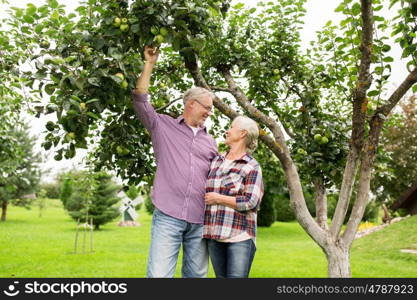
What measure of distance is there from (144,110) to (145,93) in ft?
0.35

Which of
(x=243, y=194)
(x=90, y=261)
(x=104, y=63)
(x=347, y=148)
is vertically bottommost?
(x=90, y=261)

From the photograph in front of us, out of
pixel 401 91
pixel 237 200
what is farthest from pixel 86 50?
pixel 401 91

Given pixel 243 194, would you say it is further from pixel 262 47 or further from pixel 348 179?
pixel 262 47

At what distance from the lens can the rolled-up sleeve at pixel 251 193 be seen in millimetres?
2447

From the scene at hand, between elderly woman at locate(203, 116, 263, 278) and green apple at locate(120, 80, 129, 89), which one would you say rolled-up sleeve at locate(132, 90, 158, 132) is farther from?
elderly woman at locate(203, 116, 263, 278)

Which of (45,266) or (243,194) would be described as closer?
(243,194)

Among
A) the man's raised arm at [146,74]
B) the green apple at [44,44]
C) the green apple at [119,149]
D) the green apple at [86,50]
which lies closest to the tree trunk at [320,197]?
the green apple at [119,149]

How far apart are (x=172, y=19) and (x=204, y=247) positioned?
136 cm

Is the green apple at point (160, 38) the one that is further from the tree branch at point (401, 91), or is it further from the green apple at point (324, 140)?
the tree branch at point (401, 91)

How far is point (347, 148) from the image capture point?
378 cm

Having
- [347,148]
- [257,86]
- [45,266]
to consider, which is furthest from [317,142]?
[45,266]

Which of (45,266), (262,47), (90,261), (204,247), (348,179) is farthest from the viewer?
(90,261)

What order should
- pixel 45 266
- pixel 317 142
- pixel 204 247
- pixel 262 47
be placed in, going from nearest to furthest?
pixel 204 247, pixel 317 142, pixel 262 47, pixel 45 266

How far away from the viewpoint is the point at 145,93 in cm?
267
